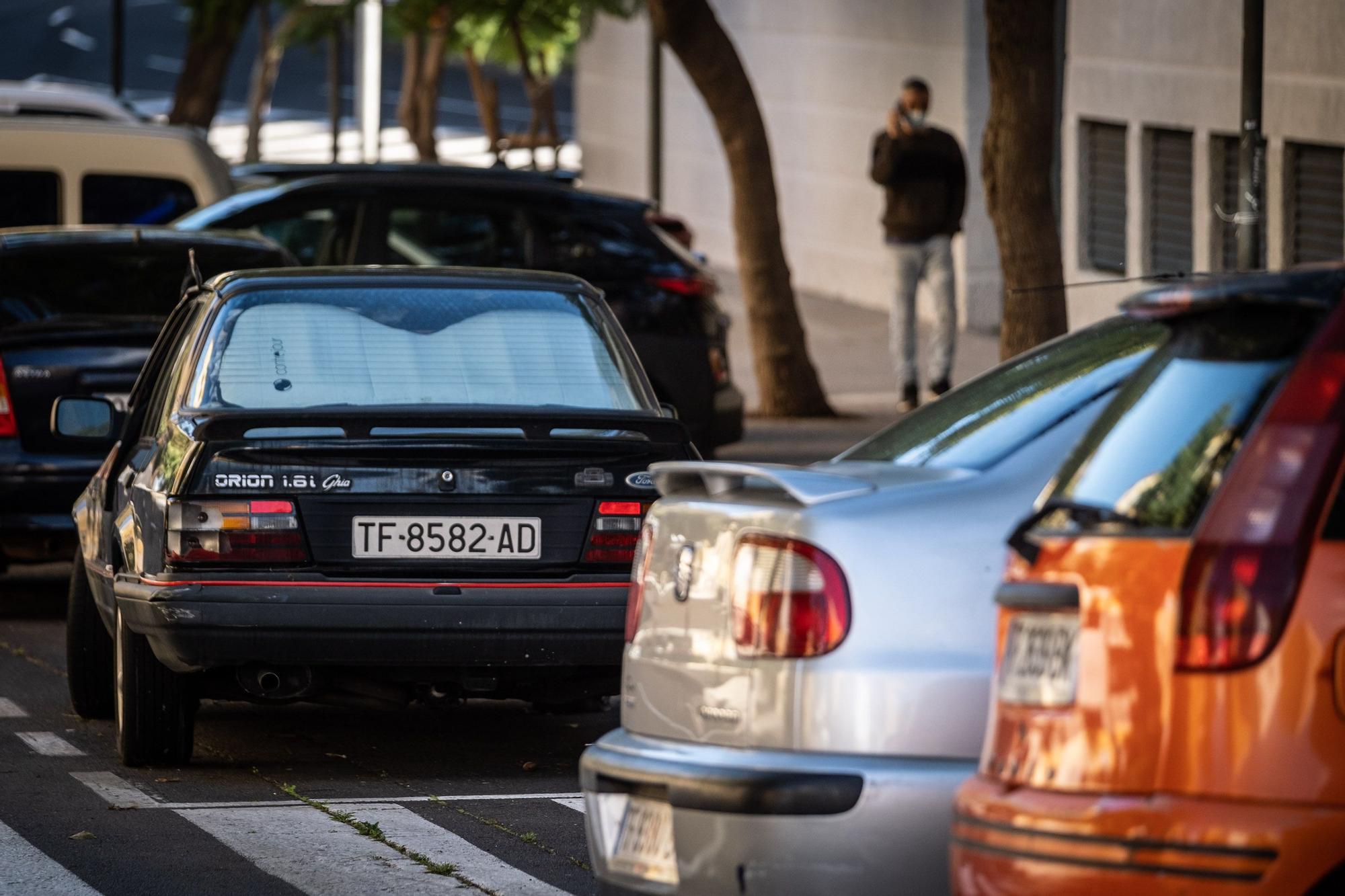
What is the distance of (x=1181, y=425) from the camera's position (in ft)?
12.9

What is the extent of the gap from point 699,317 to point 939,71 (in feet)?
34.9

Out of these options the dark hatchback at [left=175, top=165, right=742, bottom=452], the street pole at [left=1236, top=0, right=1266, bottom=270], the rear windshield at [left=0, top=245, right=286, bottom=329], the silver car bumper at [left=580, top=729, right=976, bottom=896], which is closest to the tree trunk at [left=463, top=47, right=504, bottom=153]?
the dark hatchback at [left=175, top=165, right=742, bottom=452]

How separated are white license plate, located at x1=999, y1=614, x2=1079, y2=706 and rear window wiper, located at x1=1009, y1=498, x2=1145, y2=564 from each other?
103 mm

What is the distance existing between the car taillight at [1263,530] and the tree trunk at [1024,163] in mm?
9718

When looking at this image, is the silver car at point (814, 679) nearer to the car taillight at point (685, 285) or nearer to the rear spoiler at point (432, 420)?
the rear spoiler at point (432, 420)

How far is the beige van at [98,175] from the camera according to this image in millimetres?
16078

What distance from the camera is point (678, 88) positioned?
32656mm

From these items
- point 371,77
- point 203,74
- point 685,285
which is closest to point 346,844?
point 685,285

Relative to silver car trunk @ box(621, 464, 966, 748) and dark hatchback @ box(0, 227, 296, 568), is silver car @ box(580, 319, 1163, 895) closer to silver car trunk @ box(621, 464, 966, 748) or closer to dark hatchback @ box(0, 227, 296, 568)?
silver car trunk @ box(621, 464, 966, 748)

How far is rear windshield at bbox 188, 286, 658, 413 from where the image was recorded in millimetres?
7949

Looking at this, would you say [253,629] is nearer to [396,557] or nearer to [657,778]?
[396,557]

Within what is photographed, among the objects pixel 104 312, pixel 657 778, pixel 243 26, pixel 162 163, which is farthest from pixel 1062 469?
pixel 243 26

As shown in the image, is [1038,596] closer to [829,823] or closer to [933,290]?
[829,823]

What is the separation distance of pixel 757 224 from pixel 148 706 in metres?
10.8
